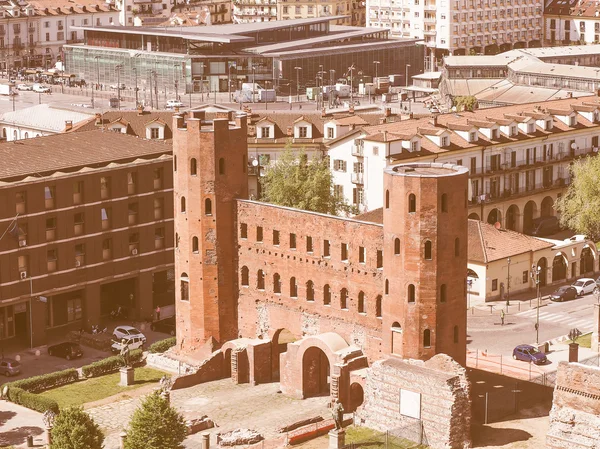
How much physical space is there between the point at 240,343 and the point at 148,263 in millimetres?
25729

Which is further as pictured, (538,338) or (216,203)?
(538,338)

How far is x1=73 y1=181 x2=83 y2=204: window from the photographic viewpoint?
134875 mm

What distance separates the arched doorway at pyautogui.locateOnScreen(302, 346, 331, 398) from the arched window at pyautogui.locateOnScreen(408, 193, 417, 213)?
1439cm

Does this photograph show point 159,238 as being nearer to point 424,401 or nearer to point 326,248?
point 326,248

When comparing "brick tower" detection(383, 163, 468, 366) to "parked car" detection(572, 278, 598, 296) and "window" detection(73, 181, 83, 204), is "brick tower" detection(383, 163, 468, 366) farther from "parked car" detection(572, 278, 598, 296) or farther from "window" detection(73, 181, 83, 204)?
"window" detection(73, 181, 83, 204)

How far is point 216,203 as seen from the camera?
120m

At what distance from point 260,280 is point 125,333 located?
18052mm

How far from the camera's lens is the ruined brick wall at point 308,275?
111500 millimetres

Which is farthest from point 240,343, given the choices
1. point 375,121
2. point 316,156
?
point 375,121

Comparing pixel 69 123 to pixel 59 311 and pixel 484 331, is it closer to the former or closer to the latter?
pixel 59 311

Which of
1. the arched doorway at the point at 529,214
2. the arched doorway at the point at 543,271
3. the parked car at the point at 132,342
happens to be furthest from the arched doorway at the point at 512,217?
the parked car at the point at 132,342

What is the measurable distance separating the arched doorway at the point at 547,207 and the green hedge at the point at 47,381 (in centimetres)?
6650

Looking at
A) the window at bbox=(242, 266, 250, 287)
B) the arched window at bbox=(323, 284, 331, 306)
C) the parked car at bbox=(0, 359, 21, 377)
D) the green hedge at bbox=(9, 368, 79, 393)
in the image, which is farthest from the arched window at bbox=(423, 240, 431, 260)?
the parked car at bbox=(0, 359, 21, 377)

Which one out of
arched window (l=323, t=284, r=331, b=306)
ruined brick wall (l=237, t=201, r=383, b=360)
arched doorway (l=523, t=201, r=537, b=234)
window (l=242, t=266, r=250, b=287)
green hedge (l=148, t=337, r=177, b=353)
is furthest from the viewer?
arched doorway (l=523, t=201, r=537, b=234)
